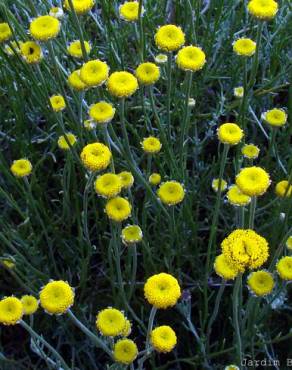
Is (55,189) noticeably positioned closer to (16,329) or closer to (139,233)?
(16,329)

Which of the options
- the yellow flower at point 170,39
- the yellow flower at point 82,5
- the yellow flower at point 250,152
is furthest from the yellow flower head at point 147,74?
the yellow flower at point 250,152

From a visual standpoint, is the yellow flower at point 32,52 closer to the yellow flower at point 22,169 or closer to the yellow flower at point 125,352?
the yellow flower at point 22,169

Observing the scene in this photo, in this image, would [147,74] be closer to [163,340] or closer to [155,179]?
[155,179]

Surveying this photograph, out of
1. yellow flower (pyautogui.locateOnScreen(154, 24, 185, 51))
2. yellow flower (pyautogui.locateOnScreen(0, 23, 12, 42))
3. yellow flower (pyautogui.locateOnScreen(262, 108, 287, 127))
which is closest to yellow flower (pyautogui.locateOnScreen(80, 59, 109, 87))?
yellow flower (pyautogui.locateOnScreen(154, 24, 185, 51))

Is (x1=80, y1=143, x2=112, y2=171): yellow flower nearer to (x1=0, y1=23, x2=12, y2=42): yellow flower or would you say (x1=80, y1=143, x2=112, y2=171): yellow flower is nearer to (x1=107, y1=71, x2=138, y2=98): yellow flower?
(x1=107, y1=71, x2=138, y2=98): yellow flower

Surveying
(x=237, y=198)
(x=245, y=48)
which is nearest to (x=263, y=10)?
(x=245, y=48)
